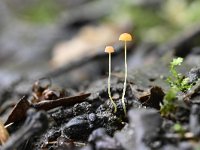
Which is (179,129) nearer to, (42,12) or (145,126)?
(145,126)

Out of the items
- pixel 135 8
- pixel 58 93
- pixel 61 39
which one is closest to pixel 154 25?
pixel 135 8

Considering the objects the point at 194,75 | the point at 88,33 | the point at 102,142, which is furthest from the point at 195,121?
the point at 88,33

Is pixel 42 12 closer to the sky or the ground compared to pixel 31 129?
closer to the sky

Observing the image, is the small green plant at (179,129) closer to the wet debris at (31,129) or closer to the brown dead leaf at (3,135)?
the wet debris at (31,129)

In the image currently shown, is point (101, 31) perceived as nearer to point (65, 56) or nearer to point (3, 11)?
point (65, 56)

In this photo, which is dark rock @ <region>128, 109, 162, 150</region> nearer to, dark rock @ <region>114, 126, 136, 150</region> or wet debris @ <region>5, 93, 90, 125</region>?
dark rock @ <region>114, 126, 136, 150</region>

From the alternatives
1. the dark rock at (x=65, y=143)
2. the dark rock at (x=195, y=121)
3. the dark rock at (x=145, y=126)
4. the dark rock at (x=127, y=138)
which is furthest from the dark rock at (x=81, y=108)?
the dark rock at (x=195, y=121)
